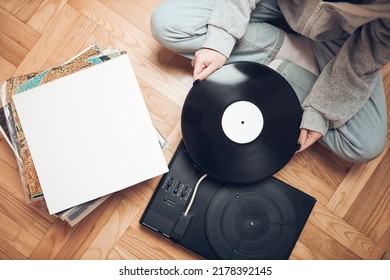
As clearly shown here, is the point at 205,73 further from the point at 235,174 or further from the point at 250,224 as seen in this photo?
the point at 250,224

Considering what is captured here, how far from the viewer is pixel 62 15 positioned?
0.96m

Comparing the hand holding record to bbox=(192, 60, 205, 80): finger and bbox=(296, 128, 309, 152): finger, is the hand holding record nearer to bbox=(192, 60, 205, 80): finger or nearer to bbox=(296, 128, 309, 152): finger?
bbox=(192, 60, 205, 80): finger

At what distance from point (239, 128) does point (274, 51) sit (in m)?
0.24

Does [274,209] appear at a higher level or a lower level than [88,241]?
higher

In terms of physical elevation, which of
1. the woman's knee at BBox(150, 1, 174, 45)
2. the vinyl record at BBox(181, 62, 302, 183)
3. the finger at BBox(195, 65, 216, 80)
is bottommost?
the vinyl record at BBox(181, 62, 302, 183)

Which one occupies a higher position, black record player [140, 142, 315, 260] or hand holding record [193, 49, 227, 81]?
hand holding record [193, 49, 227, 81]

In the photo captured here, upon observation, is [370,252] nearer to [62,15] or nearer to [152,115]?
[152,115]

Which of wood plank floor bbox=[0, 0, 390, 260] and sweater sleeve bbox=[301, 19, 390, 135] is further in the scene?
wood plank floor bbox=[0, 0, 390, 260]

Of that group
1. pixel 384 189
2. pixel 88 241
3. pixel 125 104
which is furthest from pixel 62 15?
pixel 384 189

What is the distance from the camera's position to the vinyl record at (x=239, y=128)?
823 millimetres

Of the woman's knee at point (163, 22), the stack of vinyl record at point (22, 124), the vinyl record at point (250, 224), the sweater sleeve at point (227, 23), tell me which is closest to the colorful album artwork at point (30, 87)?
the stack of vinyl record at point (22, 124)

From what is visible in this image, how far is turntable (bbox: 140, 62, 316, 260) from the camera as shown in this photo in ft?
2.70

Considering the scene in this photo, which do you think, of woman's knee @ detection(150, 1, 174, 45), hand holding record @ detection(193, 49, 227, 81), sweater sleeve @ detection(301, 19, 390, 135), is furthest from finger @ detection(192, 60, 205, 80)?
sweater sleeve @ detection(301, 19, 390, 135)

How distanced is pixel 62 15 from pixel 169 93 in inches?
14.0
